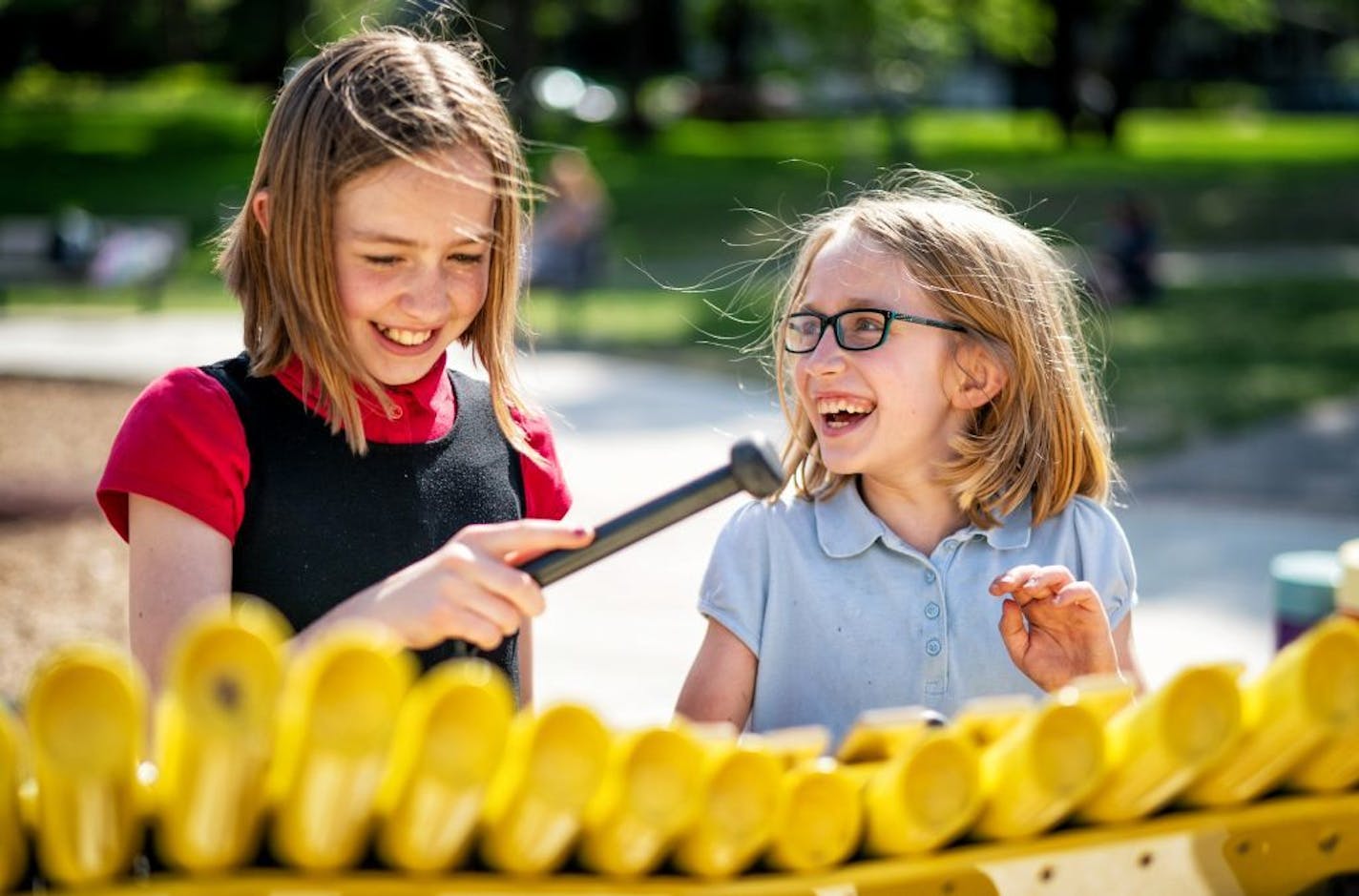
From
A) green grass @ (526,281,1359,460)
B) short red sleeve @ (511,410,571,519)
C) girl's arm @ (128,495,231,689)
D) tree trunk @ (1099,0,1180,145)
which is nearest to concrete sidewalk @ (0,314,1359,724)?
short red sleeve @ (511,410,571,519)

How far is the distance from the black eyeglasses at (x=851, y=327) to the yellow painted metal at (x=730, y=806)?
104cm

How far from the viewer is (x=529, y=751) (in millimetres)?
1495

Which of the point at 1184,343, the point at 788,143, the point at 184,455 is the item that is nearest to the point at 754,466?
the point at 184,455

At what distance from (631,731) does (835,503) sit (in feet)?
3.72

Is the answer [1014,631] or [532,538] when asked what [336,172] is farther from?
[1014,631]

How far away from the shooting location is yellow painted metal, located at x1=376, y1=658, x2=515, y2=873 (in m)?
1.44

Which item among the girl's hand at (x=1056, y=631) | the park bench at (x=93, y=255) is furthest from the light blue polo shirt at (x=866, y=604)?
the park bench at (x=93, y=255)

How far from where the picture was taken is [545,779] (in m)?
1.48

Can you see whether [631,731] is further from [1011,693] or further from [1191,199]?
[1191,199]

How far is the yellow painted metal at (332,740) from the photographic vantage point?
4.60ft

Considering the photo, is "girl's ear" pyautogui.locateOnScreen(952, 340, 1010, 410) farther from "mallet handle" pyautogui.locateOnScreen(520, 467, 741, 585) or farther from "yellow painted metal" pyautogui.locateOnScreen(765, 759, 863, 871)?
"yellow painted metal" pyautogui.locateOnScreen(765, 759, 863, 871)

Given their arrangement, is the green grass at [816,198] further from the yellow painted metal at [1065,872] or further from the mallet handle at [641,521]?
the yellow painted metal at [1065,872]

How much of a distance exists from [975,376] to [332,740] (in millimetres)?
1483

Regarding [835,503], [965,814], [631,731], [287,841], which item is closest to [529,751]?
[631,731]
